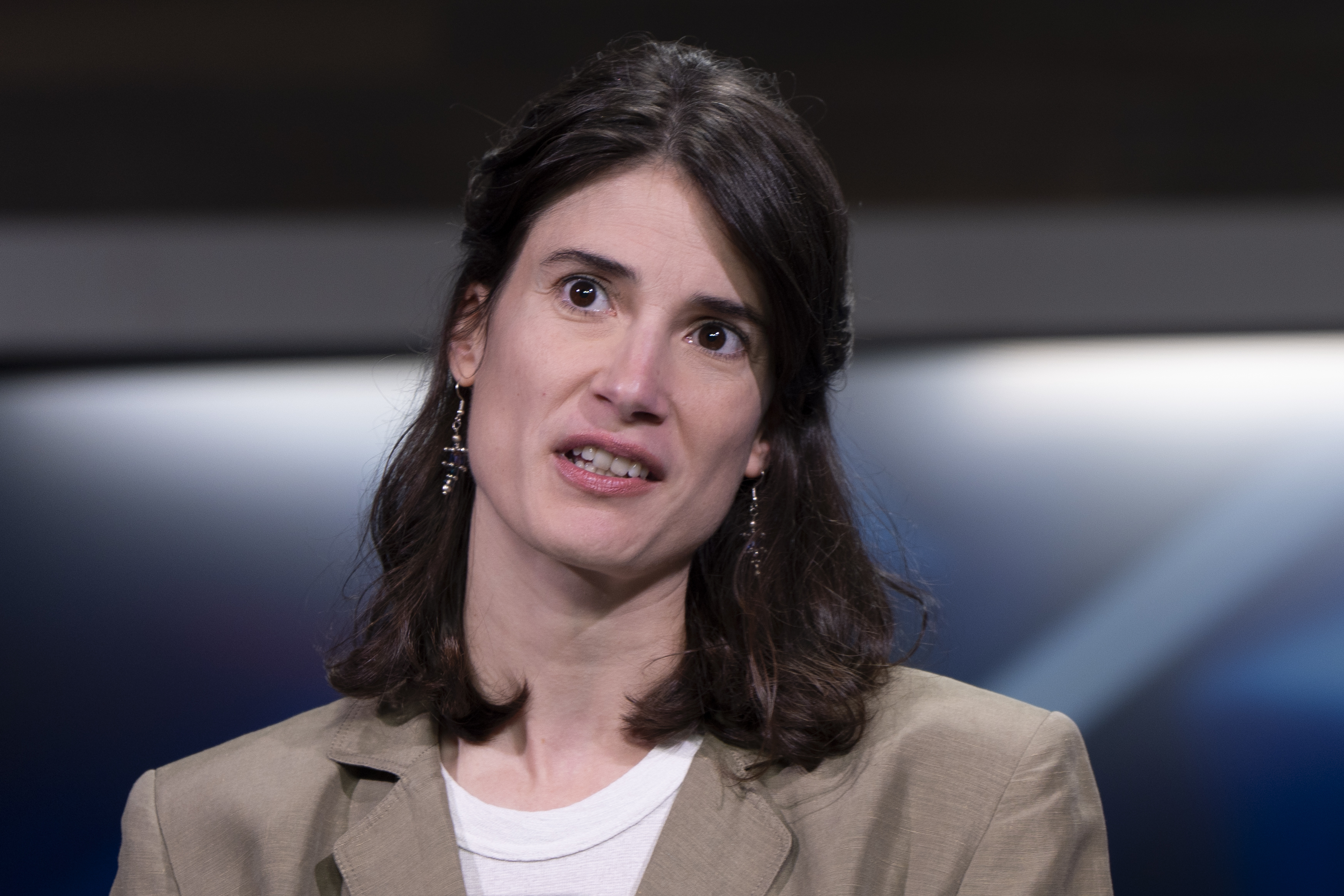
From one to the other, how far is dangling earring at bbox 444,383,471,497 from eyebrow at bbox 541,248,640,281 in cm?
31

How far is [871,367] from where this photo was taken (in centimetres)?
244

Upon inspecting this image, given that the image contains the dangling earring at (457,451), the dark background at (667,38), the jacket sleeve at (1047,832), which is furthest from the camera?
the dark background at (667,38)

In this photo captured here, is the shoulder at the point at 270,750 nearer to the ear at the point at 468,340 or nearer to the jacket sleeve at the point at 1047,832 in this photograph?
the ear at the point at 468,340

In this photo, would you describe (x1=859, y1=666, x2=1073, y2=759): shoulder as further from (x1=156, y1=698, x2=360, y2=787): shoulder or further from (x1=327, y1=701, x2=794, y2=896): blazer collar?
(x1=156, y1=698, x2=360, y2=787): shoulder

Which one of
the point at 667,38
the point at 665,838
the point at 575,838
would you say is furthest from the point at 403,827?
the point at 667,38

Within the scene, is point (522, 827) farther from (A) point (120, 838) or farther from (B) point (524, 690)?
(A) point (120, 838)

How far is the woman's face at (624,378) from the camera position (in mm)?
1529

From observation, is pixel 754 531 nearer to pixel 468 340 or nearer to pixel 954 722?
pixel 954 722

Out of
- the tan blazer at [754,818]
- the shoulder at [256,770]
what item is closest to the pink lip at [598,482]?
the tan blazer at [754,818]

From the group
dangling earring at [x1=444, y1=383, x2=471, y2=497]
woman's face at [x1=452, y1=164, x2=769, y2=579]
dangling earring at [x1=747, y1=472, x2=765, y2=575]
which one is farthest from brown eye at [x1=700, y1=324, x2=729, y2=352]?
dangling earring at [x1=444, y1=383, x2=471, y2=497]

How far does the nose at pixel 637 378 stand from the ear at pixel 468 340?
275mm

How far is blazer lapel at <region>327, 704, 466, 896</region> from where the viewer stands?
59.8 inches

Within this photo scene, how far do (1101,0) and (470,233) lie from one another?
4.20ft

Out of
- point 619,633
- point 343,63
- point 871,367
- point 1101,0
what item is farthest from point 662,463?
point 1101,0
